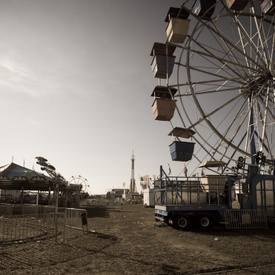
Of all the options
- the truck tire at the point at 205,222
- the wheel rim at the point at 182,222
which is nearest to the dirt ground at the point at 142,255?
the wheel rim at the point at 182,222

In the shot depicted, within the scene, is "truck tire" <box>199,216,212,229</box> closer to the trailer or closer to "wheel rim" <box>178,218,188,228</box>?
the trailer

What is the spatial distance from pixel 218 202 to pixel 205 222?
124 cm

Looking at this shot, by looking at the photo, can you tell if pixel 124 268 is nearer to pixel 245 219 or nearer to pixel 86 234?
pixel 86 234

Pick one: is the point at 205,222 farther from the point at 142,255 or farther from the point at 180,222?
the point at 142,255

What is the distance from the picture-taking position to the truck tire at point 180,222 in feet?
42.0

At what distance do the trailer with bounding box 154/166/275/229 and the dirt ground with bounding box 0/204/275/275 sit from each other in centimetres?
211

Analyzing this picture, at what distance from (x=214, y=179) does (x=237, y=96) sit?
635cm

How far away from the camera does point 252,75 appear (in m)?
15.6

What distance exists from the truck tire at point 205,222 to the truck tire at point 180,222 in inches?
29.6

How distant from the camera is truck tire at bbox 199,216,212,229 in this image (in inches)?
509

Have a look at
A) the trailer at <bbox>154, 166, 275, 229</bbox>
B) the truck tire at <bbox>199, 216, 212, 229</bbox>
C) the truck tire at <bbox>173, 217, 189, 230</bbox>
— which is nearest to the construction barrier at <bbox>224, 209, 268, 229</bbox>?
the trailer at <bbox>154, 166, 275, 229</bbox>

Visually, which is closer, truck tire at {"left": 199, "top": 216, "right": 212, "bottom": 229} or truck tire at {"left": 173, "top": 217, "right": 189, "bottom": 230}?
truck tire at {"left": 173, "top": 217, "right": 189, "bottom": 230}

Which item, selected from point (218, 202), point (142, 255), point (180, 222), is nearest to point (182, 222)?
point (180, 222)

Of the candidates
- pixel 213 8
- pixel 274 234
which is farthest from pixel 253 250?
pixel 213 8
